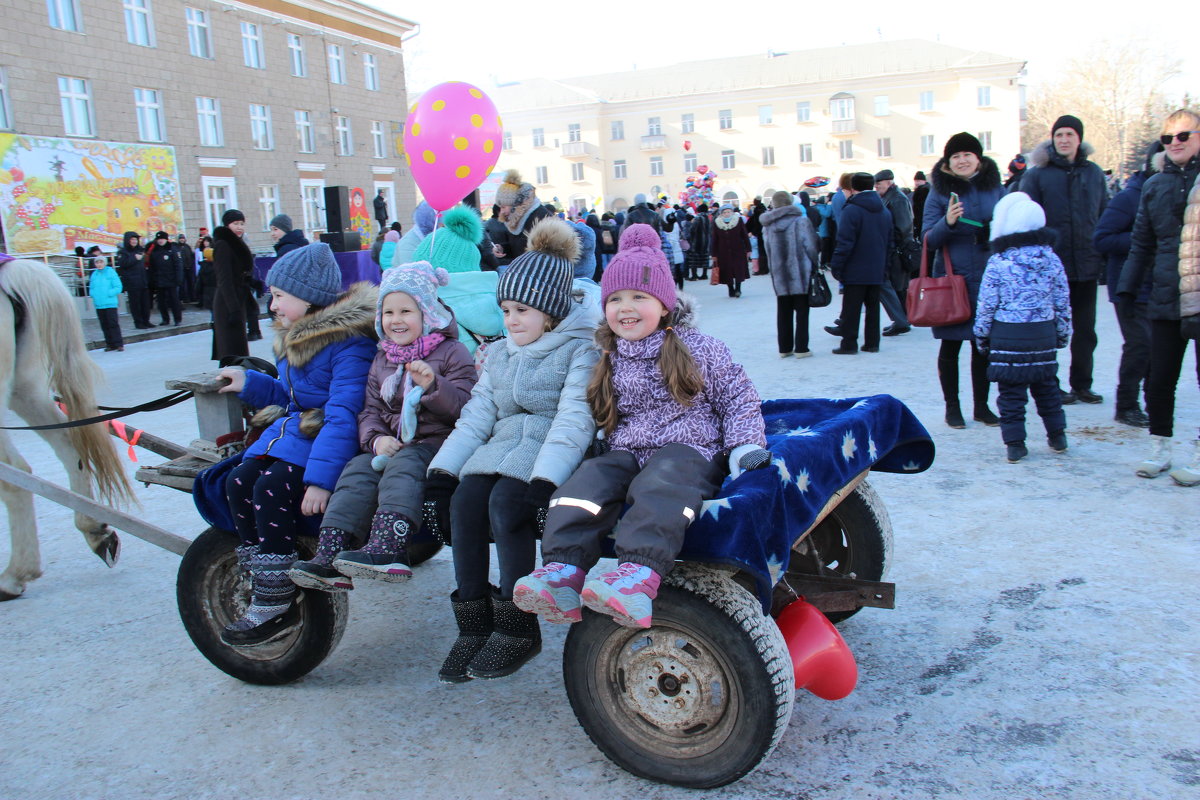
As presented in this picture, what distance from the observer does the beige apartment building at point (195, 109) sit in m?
23.7

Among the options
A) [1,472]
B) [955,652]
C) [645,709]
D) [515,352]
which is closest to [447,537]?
[515,352]

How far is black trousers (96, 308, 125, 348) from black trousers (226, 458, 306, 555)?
13253 mm

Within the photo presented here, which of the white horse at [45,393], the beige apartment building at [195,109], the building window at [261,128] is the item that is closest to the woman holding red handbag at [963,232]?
the white horse at [45,393]

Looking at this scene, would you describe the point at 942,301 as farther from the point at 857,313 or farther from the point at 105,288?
the point at 105,288

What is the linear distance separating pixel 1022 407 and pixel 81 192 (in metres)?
25.2

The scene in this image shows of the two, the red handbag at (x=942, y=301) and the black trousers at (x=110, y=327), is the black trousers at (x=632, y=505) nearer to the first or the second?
the red handbag at (x=942, y=301)

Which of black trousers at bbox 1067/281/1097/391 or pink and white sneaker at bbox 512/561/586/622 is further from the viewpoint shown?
black trousers at bbox 1067/281/1097/391

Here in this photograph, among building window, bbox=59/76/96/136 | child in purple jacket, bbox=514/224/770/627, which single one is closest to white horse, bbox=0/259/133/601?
child in purple jacket, bbox=514/224/770/627

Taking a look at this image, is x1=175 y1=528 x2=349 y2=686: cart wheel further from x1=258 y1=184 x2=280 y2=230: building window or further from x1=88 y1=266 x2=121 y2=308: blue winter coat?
x1=258 y1=184 x2=280 y2=230: building window

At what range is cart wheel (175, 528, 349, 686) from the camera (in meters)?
3.23

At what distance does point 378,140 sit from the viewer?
3847 cm

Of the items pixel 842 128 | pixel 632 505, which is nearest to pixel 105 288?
pixel 632 505

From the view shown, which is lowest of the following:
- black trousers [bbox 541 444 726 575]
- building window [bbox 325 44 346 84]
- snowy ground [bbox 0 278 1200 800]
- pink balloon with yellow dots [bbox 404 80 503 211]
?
snowy ground [bbox 0 278 1200 800]

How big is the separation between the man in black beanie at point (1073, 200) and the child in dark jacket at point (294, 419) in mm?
4969
